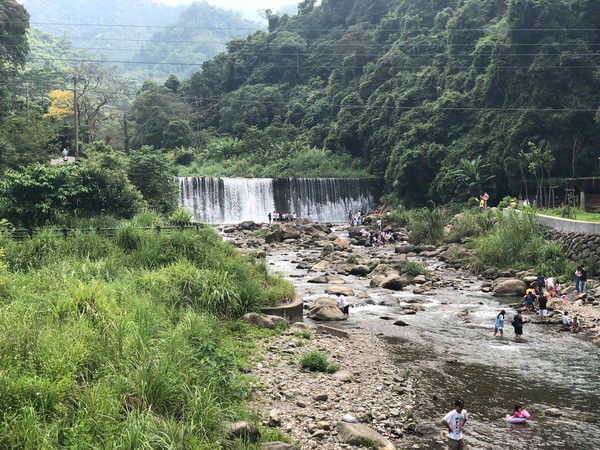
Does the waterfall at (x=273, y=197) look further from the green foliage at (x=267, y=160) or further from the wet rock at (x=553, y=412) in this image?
the wet rock at (x=553, y=412)

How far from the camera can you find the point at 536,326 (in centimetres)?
1647

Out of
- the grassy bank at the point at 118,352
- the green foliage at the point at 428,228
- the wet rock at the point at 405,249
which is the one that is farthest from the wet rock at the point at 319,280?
the green foliage at the point at 428,228

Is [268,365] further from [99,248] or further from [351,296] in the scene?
[351,296]

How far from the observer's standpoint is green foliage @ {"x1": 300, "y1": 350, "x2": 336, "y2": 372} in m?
11.0

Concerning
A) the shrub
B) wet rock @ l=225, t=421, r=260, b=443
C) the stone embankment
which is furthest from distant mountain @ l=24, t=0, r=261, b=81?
wet rock @ l=225, t=421, r=260, b=443

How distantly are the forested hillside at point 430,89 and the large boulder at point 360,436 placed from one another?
27.7 meters

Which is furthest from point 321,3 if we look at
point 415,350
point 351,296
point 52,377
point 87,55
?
point 52,377

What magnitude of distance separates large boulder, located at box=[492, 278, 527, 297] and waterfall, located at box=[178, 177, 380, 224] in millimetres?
27438

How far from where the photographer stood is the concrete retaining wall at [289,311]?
14.0 m

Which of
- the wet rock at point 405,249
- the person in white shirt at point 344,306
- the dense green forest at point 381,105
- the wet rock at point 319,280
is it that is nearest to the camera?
the person in white shirt at point 344,306

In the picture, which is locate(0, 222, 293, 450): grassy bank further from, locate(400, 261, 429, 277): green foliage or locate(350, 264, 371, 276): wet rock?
locate(350, 264, 371, 276): wet rock

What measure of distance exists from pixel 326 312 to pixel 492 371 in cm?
589

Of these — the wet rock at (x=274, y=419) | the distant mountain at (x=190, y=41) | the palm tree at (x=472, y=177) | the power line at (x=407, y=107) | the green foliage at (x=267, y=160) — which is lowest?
the wet rock at (x=274, y=419)

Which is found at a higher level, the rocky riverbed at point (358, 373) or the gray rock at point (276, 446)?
the gray rock at point (276, 446)
